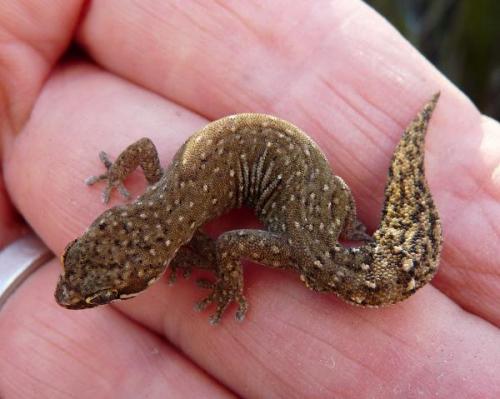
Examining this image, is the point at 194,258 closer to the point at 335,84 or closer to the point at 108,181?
the point at 108,181

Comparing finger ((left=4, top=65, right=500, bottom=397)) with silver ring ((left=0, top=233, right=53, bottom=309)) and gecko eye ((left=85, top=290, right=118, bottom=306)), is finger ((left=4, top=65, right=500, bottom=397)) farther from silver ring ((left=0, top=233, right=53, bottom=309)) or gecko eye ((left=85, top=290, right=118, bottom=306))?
gecko eye ((left=85, top=290, right=118, bottom=306))

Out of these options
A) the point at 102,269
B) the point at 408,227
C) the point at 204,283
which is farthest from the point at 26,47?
the point at 408,227

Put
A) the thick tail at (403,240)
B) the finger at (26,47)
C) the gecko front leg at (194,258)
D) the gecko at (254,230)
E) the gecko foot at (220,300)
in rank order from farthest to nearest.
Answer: the finger at (26,47)
the gecko front leg at (194,258)
the gecko foot at (220,300)
the thick tail at (403,240)
the gecko at (254,230)

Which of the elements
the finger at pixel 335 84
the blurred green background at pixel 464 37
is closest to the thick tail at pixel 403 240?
the finger at pixel 335 84

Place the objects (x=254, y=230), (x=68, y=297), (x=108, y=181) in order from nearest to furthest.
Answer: (x=68, y=297) < (x=254, y=230) < (x=108, y=181)

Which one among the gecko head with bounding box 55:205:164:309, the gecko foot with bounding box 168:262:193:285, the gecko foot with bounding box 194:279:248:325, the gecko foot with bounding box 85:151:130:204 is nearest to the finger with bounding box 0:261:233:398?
the gecko foot with bounding box 194:279:248:325

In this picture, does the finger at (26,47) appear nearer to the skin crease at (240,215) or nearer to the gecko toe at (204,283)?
the skin crease at (240,215)

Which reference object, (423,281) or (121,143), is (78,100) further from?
(423,281)
